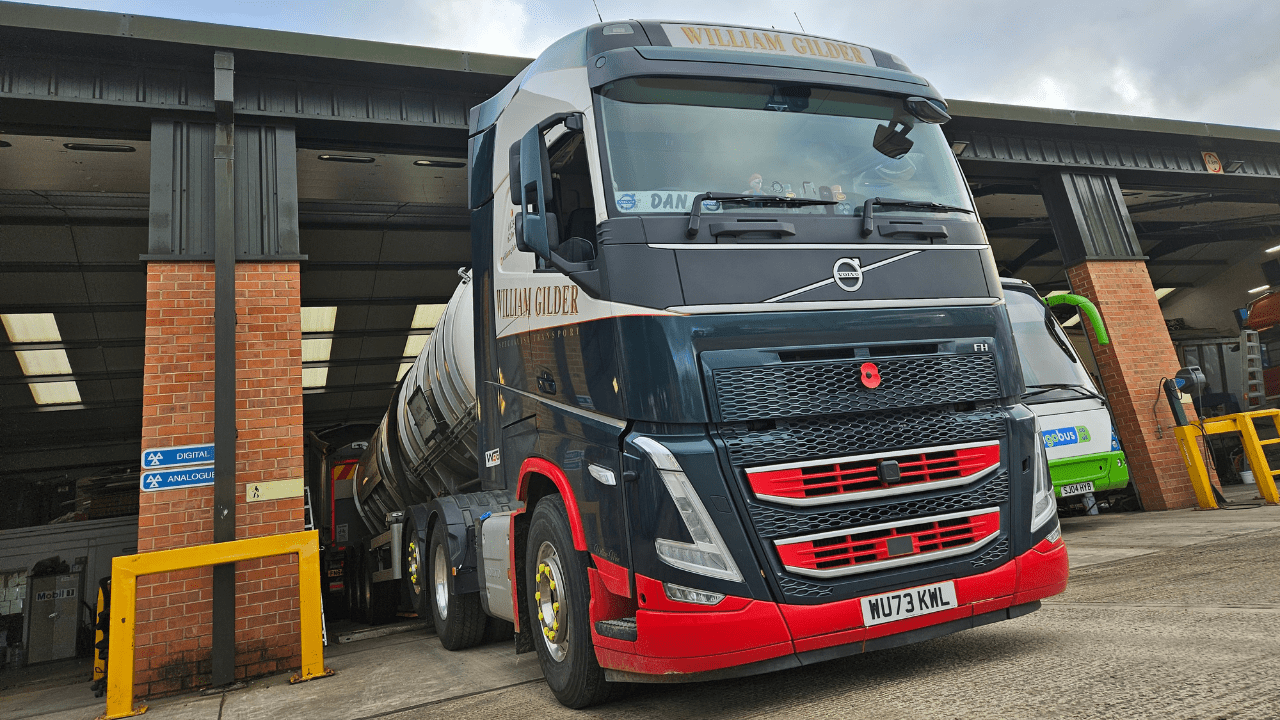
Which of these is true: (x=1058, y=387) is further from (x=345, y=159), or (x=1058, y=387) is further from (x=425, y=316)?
(x=425, y=316)

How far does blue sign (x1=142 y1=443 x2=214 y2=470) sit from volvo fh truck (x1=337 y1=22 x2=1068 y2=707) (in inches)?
160

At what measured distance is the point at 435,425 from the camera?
7781 millimetres

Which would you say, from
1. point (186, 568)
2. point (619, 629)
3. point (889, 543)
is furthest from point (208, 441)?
point (889, 543)

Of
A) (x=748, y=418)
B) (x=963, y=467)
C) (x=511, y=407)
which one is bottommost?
(x=963, y=467)

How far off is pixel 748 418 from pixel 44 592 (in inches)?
695

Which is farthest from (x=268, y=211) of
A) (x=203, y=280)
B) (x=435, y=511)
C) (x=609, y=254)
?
(x=609, y=254)

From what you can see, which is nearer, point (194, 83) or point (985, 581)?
point (985, 581)

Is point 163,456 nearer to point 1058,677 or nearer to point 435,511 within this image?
point 435,511

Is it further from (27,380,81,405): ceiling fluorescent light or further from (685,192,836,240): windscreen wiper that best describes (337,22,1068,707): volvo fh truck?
(27,380,81,405): ceiling fluorescent light

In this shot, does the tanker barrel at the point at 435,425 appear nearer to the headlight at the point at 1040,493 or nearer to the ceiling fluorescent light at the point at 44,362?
the headlight at the point at 1040,493

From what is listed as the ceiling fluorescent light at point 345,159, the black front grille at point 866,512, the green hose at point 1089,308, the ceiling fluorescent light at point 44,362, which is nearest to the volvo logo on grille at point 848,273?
the black front grille at point 866,512

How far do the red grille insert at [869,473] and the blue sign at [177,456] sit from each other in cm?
587

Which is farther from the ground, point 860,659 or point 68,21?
point 68,21

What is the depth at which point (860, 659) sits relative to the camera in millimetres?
3969
